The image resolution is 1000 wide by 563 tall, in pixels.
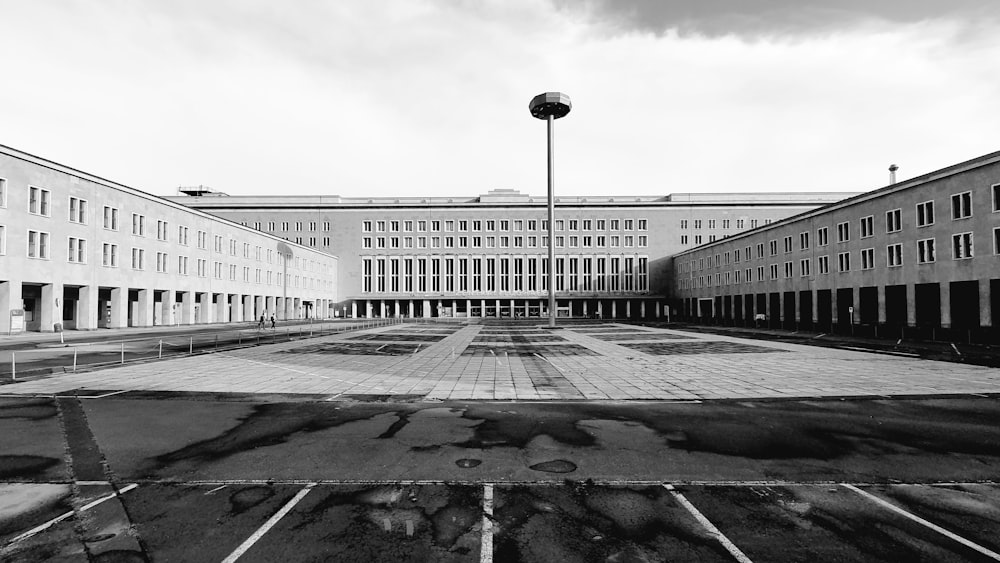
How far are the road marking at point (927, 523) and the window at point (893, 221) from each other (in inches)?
2005

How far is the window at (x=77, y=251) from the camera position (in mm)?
49844

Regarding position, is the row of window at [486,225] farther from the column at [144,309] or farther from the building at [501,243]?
the column at [144,309]

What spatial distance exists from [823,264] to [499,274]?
73.7 m

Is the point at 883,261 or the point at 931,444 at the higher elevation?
the point at 883,261

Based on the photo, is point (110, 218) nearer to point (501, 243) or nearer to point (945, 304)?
point (501, 243)

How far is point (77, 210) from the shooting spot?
167 ft

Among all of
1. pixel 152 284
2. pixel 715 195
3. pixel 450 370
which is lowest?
pixel 450 370

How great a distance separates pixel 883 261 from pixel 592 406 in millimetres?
49177

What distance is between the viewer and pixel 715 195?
120 m

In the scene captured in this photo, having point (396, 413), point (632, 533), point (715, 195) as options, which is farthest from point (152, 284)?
point (715, 195)

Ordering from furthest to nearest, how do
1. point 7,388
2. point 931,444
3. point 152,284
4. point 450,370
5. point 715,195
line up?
1. point 715,195
2. point 152,284
3. point 450,370
4. point 7,388
5. point 931,444

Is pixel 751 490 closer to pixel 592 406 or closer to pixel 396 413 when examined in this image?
pixel 592 406

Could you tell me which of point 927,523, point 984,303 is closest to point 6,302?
point 927,523

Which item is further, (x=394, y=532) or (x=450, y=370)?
(x=450, y=370)
